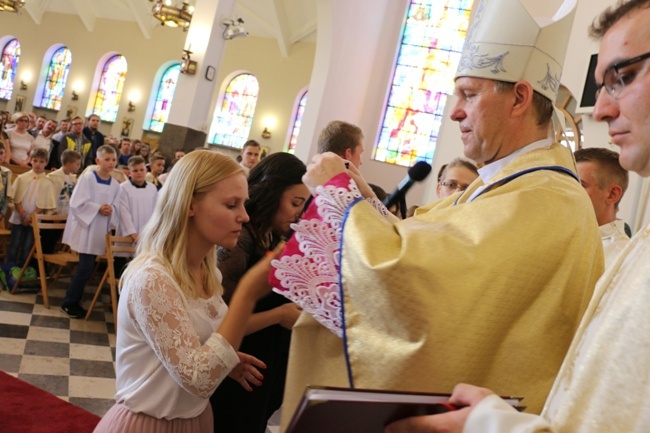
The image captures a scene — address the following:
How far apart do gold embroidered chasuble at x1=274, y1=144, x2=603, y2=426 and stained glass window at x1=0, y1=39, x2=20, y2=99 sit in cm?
2363

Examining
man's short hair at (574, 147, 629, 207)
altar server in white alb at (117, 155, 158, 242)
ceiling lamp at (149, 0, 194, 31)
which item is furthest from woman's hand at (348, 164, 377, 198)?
ceiling lamp at (149, 0, 194, 31)

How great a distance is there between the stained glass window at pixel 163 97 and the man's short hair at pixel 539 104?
17.8 meters

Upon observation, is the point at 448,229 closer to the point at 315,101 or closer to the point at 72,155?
the point at 72,155

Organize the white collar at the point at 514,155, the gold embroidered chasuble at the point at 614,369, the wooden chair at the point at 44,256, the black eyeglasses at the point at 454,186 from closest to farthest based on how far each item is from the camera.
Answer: the gold embroidered chasuble at the point at 614,369 < the white collar at the point at 514,155 < the black eyeglasses at the point at 454,186 < the wooden chair at the point at 44,256

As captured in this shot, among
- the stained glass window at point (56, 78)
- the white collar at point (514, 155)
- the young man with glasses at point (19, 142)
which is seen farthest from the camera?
the stained glass window at point (56, 78)

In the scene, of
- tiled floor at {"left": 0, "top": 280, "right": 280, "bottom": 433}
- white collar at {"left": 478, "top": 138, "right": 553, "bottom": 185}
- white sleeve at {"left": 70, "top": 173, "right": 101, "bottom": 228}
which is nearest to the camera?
white collar at {"left": 478, "top": 138, "right": 553, "bottom": 185}

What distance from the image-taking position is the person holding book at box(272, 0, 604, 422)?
122cm

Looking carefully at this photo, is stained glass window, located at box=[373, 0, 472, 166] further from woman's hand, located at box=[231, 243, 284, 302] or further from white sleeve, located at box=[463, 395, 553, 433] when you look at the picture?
white sleeve, located at box=[463, 395, 553, 433]

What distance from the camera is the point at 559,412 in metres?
0.94

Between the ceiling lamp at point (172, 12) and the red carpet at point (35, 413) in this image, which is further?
the ceiling lamp at point (172, 12)

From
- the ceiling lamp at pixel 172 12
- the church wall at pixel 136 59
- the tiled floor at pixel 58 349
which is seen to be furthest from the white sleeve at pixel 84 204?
the church wall at pixel 136 59

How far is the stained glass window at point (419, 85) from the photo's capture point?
1313 centimetres

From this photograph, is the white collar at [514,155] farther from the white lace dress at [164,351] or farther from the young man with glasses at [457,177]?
the young man with glasses at [457,177]

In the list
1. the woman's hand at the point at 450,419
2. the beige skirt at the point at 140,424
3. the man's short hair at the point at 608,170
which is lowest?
the beige skirt at the point at 140,424
